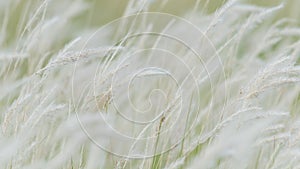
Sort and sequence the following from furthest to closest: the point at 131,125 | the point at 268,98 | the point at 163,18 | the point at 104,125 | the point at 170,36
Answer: the point at 163,18 < the point at 268,98 < the point at 170,36 < the point at 131,125 < the point at 104,125

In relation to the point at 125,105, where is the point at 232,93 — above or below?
below

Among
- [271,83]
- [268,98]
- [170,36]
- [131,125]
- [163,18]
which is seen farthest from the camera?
[163,18]

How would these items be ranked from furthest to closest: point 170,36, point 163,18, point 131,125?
1. point 163,18
2. point 170,36
3. point 131,125

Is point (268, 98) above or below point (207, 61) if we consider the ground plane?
below

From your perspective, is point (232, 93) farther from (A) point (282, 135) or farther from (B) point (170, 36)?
(A) point (282, 135)

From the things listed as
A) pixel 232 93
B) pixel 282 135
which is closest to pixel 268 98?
pixel 232 93

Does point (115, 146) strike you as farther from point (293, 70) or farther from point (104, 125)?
Answer: point (293, 70)

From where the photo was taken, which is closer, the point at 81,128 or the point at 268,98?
the point at 81,128

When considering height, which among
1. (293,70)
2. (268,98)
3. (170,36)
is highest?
(170,36)

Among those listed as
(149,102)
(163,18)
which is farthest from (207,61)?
(163,18)
